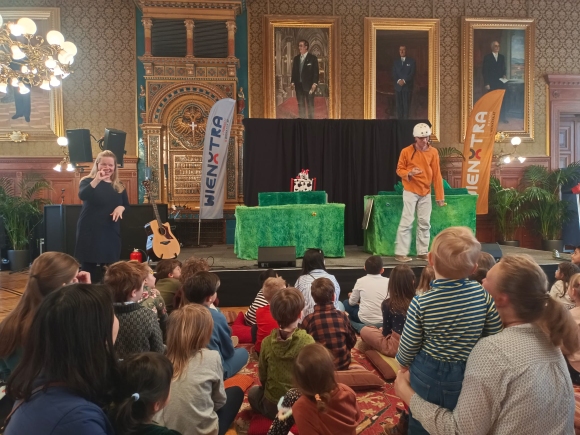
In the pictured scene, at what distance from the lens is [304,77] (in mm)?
8375

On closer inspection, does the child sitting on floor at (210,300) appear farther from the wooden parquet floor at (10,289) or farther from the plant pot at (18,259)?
the plant pot at (18,259)

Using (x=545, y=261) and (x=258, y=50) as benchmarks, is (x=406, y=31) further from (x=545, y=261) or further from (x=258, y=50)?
(x=545, y=261)

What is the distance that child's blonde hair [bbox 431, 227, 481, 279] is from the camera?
5.16ft

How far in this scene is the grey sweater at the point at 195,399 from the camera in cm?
179

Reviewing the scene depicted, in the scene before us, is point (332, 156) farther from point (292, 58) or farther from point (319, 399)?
point (319, 399)

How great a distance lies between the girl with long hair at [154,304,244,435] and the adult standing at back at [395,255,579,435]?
37.3 inches

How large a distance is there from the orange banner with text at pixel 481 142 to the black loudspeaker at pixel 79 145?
20.3ft

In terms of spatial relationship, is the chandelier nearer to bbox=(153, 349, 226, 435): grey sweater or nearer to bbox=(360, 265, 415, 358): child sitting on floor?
bbox=(153, 349, 226, 435): grey sweater

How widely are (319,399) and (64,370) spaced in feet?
3.23

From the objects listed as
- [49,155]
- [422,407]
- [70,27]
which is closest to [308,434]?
[422,407]

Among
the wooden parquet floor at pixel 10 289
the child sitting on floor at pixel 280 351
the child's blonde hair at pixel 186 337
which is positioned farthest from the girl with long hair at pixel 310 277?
the wooden parquet floor at pixel 10 289

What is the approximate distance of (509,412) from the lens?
1291mm

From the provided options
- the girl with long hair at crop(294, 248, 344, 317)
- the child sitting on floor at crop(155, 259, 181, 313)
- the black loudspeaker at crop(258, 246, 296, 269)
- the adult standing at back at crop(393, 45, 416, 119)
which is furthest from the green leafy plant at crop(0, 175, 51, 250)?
the adult standing at back at crop(393, 45, 416, 119)

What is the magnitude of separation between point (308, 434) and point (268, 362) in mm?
606
